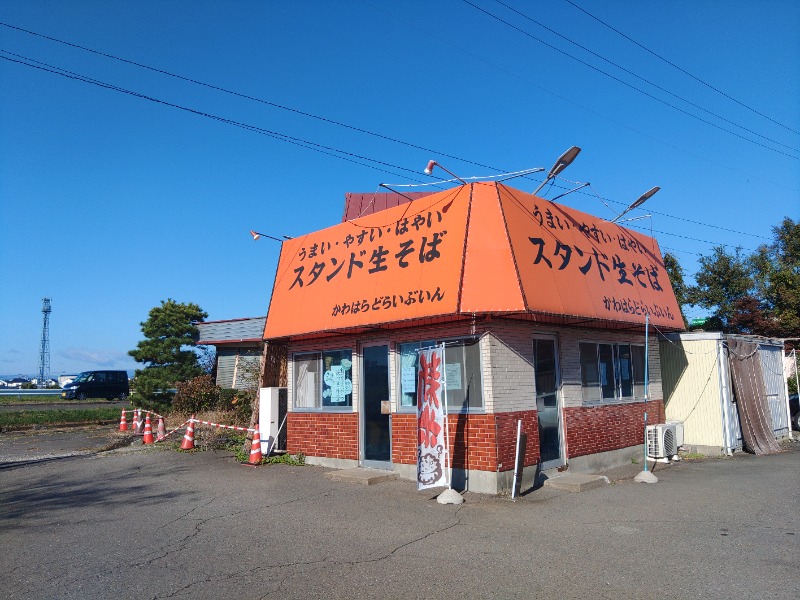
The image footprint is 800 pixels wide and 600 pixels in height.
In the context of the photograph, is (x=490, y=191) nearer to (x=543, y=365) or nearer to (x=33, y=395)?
(x=543, y=365)

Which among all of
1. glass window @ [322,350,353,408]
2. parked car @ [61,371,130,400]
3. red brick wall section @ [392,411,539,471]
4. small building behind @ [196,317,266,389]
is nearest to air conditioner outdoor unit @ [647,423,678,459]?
red brick wall section @ [392,411,539,471]

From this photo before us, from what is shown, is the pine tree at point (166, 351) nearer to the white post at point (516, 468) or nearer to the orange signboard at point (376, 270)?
the orange signboard at point (376, 270)

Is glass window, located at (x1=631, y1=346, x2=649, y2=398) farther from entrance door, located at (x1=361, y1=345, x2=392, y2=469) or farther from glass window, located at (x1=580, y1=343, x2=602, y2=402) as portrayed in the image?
entrance door, located at (x1=361, y1=345, x2=392, y2=469)

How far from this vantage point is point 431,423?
8781mm

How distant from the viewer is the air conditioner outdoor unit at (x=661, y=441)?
488 inches

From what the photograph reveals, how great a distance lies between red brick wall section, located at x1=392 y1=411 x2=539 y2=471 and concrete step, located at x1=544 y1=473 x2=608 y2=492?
50cm

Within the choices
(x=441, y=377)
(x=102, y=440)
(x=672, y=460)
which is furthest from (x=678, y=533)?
(x=102, y=440)

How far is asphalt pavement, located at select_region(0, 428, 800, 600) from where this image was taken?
5.26 meters

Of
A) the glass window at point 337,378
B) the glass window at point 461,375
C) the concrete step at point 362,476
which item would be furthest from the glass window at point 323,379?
the glass window at point 461,375

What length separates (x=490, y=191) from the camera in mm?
9898

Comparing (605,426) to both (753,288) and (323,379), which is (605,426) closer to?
(323,379)

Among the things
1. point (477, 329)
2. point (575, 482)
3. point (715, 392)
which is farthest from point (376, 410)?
point (715, 392)

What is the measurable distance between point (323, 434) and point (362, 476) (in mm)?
2101

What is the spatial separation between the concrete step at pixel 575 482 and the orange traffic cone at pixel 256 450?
6.17 meters
